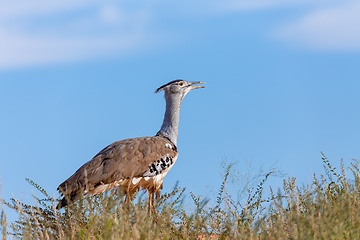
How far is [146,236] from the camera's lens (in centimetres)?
310

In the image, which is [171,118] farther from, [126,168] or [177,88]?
[126,168]

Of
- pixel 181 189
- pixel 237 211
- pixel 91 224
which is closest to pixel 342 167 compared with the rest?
pixel 237 211

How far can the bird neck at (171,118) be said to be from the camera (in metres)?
7.26

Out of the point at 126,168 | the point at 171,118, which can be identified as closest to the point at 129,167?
the point at 126,168

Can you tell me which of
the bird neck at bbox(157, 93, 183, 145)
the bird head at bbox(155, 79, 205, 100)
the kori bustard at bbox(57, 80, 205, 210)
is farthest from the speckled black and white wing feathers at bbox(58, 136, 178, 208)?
the bird head at bbox(155, 79, 205, 100)

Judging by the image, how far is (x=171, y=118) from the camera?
24.2ft

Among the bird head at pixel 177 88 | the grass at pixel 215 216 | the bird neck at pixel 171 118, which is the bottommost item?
the grass at pixel 215 216

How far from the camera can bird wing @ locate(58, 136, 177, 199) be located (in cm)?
568

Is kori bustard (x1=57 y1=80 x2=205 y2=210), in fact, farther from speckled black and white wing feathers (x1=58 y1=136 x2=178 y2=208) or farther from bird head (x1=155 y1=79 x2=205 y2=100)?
bird head (x1=155 y1=79 x2=205 y2=100)

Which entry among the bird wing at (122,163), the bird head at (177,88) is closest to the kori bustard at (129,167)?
the bird wing at (122,163)

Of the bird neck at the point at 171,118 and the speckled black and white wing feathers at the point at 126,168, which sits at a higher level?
the bird neck at the point at 171,118

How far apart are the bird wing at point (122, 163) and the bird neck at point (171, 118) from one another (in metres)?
0.37

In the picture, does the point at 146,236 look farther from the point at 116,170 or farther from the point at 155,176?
the point at 155,176

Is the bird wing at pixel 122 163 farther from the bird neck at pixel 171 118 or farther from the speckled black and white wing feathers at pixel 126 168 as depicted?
the bird neck at pixel 171 118
